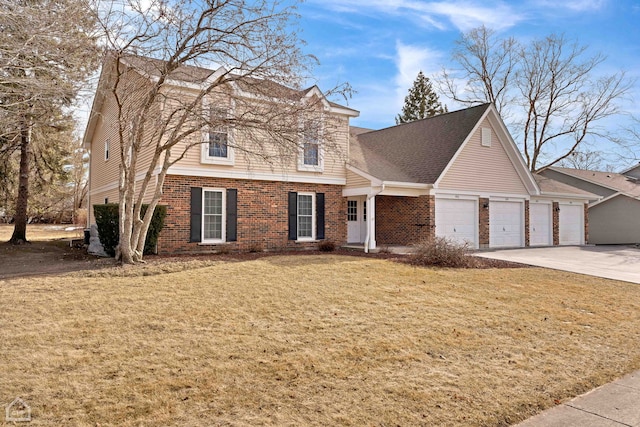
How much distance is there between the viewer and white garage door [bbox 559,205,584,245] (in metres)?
21.0

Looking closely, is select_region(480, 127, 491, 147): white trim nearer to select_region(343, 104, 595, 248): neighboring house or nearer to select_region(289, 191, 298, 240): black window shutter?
select_region(343, 104, 595, 248): neighboring house

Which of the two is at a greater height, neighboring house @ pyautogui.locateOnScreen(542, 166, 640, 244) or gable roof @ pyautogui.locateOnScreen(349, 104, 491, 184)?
gable roof @ pyautogui.locateOnScreen(349, 104, 491, 184)

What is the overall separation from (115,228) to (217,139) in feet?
13.5

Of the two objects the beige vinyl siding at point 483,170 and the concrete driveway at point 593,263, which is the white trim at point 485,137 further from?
the concrete driveway at point 593,263

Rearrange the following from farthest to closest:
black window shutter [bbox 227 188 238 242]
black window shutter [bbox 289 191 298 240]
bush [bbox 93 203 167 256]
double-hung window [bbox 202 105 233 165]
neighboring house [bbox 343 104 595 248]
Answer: neighboring house [bbox 343 104 595 248]
black window shutter [bbox 289 191 298 240]
black window shutter [bbox 227 188 238 242]
bush [bbox 93 203 167 256]
double-hung window [bbox 202 105 233 165]

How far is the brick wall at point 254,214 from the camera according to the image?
12.9 meters

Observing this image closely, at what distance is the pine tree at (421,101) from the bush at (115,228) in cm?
3629

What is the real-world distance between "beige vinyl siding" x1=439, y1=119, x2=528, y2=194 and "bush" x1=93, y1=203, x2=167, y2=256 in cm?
1059

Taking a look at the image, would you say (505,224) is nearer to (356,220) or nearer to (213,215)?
(356,220)

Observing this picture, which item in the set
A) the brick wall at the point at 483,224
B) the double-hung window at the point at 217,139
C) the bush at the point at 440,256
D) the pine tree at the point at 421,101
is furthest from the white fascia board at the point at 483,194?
the pine tree at the point at 421,101

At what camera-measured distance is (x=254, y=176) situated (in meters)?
14.3

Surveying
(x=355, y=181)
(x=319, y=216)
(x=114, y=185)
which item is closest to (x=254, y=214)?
(x=319, y=216)

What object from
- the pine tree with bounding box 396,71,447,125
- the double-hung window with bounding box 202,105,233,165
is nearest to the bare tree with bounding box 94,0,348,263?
the double-hung window with bounding box 202,105,233,165

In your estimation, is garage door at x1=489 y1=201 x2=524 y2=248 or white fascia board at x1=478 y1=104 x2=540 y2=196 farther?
garage door at x1=489 y1=201 x2=524 y2=248
